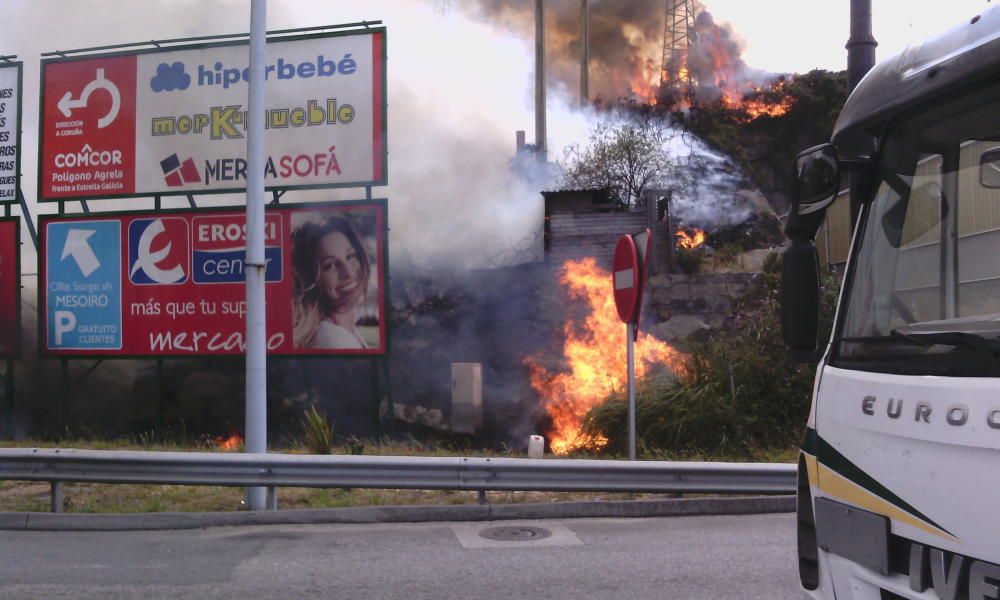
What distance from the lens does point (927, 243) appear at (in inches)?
106

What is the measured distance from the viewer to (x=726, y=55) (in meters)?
44.9

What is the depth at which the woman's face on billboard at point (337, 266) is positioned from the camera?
38.5 ft

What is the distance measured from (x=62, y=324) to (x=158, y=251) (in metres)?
1.77

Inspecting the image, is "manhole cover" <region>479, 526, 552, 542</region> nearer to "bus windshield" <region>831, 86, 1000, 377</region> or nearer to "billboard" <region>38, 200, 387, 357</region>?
"bus windshield" <region>831, 86, 1000, 377</region>

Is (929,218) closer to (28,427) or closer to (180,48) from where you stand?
(180,48)

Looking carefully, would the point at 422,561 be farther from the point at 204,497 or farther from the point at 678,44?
the point at 678,44

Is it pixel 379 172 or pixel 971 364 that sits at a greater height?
pixel 379 172

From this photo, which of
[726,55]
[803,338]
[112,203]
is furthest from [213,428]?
[726,55]

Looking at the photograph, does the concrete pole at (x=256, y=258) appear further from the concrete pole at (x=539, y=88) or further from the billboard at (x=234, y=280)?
the concrete pole at (x=539, y=88)

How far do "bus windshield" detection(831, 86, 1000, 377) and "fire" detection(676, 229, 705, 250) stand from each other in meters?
A: 18.1

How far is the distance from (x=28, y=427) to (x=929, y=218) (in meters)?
13.8

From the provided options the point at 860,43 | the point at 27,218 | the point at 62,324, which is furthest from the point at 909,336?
the point at 27,218

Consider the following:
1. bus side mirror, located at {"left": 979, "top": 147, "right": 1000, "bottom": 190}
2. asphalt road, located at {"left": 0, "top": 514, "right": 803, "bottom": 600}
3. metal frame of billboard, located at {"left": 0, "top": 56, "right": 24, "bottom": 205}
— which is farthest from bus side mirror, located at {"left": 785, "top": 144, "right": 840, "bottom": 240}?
→ metal frame of billboard, located at {"left": 0, "top": 56, "right": 24, "bottom": 205}

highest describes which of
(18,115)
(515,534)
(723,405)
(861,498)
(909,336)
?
(18,115)
